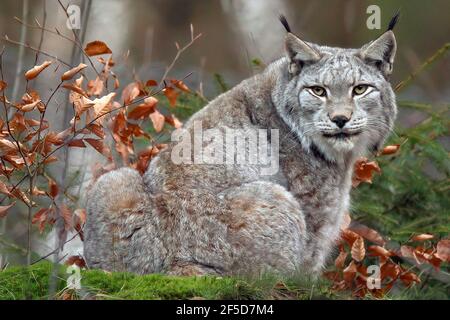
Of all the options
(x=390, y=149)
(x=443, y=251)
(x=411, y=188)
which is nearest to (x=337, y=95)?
(x=390, y=149)

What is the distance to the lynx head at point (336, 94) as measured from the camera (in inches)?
304

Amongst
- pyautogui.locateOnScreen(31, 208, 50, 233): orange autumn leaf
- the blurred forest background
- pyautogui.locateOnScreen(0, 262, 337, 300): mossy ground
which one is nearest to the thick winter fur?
pyautogui.locateOnScreen(0, 262, 337, 300): mossy ground

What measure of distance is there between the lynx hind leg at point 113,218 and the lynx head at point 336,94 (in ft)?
5.04

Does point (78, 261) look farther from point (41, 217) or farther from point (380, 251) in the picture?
point (380, 251)

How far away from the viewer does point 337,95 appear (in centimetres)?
770

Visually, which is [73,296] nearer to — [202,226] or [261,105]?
[202,226]

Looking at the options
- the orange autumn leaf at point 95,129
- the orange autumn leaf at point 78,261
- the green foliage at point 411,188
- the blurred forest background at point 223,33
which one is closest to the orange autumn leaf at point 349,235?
the green foliage at point 411,188

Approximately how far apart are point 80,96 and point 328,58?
2.18m

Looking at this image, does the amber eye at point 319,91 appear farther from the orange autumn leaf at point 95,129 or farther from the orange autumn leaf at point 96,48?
the orange autumn leaf at point 95,129

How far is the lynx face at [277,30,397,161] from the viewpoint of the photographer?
771 centimetres

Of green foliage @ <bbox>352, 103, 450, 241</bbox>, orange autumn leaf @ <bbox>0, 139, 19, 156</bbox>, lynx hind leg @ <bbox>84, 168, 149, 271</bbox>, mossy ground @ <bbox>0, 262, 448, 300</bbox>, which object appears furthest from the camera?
green foliage @ <bbox>352, 103, 450, 241</bbox>

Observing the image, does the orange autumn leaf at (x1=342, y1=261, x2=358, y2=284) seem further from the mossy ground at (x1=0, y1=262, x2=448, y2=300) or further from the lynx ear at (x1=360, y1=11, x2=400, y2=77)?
the lynx ear at (x1=360, y1=11, x2=400, y2=77)

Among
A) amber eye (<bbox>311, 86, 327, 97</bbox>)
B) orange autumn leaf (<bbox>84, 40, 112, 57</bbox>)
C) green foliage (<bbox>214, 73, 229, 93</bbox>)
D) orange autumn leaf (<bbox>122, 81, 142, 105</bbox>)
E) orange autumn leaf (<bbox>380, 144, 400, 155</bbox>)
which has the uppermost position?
orange autumn leaf (<bbox>84, 40, 112, 57</bbox>)
